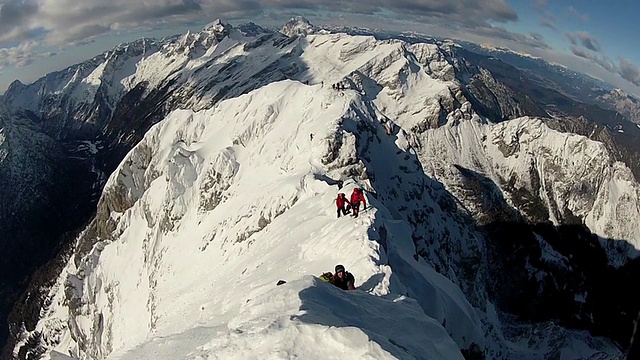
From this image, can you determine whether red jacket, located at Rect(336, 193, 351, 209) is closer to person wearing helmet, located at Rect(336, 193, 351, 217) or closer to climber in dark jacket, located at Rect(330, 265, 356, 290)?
person wearing helmet, located at Rect(336, 193, 351, 217)

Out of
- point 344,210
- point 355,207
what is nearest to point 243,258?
point 344,210

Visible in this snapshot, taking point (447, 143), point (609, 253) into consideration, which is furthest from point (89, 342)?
point (609, 253)

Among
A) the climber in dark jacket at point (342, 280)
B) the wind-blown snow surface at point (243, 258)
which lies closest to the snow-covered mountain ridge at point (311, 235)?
the wind-blown snow surface at point (243, 258)

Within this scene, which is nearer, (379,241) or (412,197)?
(379,241)

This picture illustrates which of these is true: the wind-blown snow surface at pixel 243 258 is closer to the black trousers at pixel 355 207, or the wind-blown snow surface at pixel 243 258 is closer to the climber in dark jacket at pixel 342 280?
the black trousers at pixel 355 207

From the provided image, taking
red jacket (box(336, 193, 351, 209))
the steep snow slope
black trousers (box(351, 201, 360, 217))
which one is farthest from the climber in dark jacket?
red jacket (box(336, 193, 351, 209))

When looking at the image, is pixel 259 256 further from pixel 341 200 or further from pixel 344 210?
pixel 341 200

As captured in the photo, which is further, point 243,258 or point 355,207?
point 243,258

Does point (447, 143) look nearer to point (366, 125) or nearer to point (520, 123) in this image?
point (520, 123)
